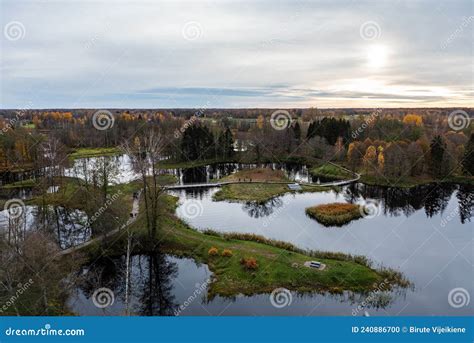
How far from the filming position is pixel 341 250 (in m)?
14.6

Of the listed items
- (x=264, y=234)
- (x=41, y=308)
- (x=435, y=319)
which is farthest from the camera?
(x=264, y=234)

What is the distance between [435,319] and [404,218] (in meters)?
17.1

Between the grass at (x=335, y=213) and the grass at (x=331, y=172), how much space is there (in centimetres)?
1039

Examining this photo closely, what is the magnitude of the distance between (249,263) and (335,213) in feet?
26.4

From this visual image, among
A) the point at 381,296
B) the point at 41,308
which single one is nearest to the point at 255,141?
the point at 381,296

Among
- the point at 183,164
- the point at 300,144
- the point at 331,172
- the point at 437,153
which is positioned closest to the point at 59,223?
the point at 183,164

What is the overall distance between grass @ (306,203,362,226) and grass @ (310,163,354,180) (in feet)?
34.1

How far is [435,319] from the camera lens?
3684 millimetres

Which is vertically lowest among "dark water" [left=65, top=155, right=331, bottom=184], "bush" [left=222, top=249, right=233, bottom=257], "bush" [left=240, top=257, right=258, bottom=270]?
"bush" [left=240, top=257, right=258, bottom=270]

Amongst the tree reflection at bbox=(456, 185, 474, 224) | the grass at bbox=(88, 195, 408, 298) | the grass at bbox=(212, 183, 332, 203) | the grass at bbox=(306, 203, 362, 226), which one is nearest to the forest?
the tree reflection at bbox=(456, 185, 474, 224)

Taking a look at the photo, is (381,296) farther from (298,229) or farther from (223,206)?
(223,206)

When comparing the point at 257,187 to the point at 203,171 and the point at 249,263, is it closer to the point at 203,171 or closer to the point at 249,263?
the point at 203,171

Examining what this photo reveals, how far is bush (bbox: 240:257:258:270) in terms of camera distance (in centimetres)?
1289

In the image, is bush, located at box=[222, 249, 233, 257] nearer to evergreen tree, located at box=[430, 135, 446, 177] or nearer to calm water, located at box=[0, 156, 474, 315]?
calm water, located at box=[0, 156, 474, 315]
